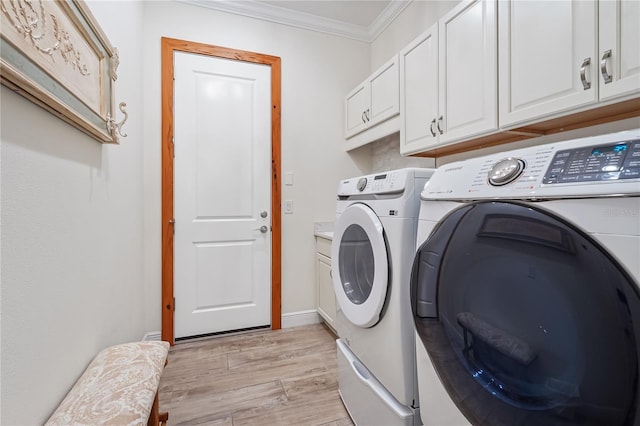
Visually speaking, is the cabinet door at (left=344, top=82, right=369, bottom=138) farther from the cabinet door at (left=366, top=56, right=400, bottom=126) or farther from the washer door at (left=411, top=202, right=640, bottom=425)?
the washer door at (left=411, top=202, right=640, bottom=425)

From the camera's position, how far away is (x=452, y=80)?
4.83 ft

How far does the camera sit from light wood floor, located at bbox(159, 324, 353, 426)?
1414 mm

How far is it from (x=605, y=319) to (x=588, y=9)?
1.08 meters

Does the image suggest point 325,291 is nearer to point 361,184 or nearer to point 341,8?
point 361,184

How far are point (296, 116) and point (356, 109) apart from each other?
537mm

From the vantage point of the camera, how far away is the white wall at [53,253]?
649 millimetres

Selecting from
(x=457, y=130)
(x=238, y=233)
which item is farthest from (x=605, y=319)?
(x=238, y=233)

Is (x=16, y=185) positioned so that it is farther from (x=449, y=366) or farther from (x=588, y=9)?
(x=588, y=9)

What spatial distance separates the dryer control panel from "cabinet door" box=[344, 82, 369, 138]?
5.42 ft

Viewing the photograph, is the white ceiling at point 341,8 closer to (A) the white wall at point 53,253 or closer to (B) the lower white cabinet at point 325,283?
(A) the white wall at point 53,253

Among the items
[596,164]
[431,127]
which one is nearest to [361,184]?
[431,127]

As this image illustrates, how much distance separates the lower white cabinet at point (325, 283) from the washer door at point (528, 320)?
1.37 meters

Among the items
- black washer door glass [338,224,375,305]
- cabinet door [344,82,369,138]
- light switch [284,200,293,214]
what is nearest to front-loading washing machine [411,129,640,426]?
black washer door glass [338,224,375,305]

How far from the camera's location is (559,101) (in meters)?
1.05
